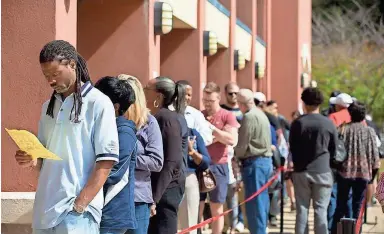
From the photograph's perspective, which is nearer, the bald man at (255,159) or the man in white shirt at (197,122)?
the man in white shirt at (197,122)

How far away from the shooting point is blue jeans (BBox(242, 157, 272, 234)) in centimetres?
1345

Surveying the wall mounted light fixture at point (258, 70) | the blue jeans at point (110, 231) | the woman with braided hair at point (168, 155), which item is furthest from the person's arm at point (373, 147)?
the wall mounted light fixture at point (258, 70)

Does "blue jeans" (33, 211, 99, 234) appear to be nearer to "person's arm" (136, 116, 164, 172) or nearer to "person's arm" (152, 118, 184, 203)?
"person's arm" (136, 116, 164, 172)

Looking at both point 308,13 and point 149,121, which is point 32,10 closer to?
point 149,121

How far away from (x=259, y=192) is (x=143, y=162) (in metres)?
5.56

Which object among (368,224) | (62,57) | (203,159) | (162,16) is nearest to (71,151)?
(62,57)

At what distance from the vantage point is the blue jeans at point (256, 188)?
44.1 feet

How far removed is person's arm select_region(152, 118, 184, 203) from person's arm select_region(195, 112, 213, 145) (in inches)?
93.8

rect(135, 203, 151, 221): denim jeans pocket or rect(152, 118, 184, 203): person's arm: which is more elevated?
rect(152, 118, 184, 203): person's arm

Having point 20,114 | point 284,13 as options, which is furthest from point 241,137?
point 284,13

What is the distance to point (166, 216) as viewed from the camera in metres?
8.99

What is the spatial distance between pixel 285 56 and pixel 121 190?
25675mm

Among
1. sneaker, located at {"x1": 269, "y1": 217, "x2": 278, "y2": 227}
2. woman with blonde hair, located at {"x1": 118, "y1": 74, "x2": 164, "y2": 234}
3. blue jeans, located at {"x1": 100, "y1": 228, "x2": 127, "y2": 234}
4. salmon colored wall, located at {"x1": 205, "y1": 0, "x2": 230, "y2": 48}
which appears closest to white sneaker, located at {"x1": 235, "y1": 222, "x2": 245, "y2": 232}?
sneaker, located at {"x1": 269, "y1": 217, "x2": 278, "y2": 227}

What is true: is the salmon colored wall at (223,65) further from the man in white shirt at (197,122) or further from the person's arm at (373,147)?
the man in white shirt at (197,122)
